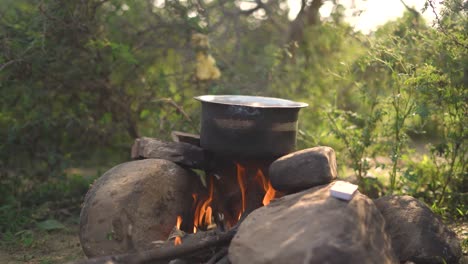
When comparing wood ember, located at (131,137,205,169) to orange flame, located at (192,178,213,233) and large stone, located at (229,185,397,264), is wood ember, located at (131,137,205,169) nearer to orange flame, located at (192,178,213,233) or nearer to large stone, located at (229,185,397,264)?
orange flame, located at (192,178,213,233)

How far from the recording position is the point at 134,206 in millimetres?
4344

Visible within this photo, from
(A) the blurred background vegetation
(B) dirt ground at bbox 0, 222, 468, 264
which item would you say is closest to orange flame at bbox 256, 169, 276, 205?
(A) the blurred background vegetation

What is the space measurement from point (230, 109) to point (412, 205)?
1.55 m

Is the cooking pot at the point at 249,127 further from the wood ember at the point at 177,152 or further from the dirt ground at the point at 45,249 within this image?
the dirt ground at the point at 45,249

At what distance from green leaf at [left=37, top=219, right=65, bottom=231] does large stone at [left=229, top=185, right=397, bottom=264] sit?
2742 mm

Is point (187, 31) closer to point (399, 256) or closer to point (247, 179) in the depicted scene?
point (247, 179)

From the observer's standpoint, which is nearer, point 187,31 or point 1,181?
point 1,181

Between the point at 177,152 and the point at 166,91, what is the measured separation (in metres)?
2.24

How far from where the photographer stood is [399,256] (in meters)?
4.12

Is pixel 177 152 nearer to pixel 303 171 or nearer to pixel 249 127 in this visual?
pixel 249 127

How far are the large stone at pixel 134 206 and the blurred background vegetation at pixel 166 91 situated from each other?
1556 mm

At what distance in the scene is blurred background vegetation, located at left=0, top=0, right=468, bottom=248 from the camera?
5.64 metres

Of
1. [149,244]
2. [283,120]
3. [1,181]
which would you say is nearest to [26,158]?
[1,181]

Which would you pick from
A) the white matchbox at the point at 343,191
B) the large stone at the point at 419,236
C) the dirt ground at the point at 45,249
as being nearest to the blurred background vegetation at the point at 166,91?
the dirt ground at the point at 45,249
